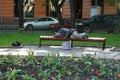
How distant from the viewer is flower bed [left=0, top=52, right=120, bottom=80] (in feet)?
24.1

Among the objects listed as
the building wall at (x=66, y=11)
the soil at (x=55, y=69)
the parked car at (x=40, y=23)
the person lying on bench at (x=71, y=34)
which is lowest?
the parked car at (x=40, y=23)

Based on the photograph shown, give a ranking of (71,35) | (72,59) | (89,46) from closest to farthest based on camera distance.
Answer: (72,59), (71,35), (89,46)

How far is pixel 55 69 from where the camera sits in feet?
26.3

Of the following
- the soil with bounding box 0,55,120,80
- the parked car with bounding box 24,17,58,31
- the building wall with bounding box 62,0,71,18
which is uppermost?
the building wall with bounding box 62,0,71,18

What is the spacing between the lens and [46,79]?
7086mm

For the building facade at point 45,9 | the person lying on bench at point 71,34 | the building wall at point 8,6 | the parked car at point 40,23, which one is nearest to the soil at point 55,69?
the person lying on bench at point 71,34

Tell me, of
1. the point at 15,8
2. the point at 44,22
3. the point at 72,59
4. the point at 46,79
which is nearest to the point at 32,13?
the point at 15,8

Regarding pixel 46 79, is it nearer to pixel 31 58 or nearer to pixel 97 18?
pixel 31 58

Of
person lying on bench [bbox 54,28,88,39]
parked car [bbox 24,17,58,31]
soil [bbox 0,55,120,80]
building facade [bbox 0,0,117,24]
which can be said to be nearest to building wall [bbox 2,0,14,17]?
building facade [bbox 0,0,117,24]

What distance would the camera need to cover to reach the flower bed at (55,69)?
7.36 m

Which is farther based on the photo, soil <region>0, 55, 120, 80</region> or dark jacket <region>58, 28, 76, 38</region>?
dark jacket <region>58, 28, 76, 38</region>

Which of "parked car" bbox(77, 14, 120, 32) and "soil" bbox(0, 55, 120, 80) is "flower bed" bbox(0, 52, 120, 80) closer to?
"soil" bbox(0, 55, 120, 80)

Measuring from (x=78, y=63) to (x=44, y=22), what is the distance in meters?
27.6

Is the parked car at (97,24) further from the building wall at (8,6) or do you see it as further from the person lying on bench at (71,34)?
the person lying on bench at (71,34)
